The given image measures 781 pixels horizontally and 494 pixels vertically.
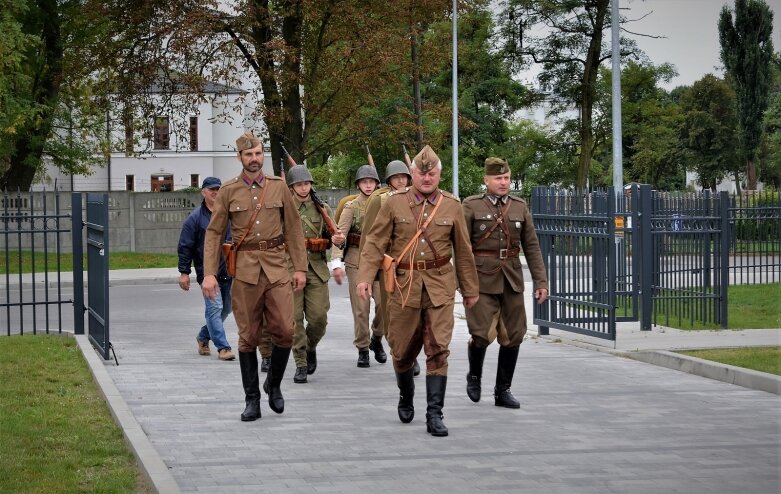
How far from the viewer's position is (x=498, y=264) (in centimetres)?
1062

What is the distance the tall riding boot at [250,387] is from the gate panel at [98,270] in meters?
2.92

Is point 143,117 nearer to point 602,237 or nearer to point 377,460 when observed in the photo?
point 602,237

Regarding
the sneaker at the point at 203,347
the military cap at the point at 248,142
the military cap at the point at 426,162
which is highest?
the military cap at the point at 248,142

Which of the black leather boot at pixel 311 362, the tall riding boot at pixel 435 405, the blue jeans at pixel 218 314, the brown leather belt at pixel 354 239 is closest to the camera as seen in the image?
the tall riding boot at pixel 435 405

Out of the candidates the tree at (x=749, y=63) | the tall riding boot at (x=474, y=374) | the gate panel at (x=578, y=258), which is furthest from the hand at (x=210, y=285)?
the tree at (x=749, y=63)

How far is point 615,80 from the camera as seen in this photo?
26375mm

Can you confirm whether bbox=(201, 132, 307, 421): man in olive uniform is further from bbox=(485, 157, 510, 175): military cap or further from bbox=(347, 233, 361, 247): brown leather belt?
bbox=(347, 233, 361, 247): brown leather belt

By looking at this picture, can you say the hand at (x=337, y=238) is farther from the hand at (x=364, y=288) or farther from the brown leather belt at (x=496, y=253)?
the hand at (x=364, y=288)

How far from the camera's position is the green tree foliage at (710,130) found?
87375mm

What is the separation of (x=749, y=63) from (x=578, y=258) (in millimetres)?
60878

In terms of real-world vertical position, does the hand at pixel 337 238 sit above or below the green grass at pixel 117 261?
above

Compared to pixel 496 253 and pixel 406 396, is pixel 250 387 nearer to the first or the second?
pixel 406 396

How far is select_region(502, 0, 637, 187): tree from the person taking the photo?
4881cm

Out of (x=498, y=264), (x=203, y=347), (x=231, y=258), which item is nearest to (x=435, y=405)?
(x=498, y=264)
